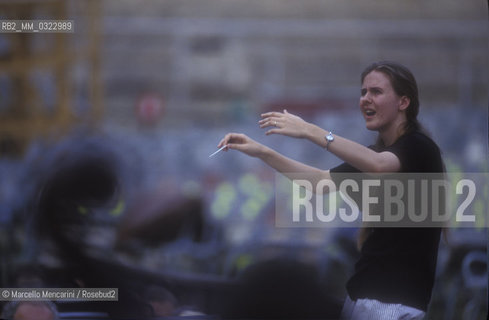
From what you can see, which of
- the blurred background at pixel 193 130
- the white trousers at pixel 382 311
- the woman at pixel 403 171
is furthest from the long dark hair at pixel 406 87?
the white trousers at pixel 382 311

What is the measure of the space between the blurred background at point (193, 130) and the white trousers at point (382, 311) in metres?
0.18

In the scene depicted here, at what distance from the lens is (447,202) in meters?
1.69

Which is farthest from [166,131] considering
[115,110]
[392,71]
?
[392,71]

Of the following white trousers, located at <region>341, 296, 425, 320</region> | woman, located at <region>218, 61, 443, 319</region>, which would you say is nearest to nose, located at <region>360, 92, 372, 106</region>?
woman, located at <region>218, 61, 443, 319</region>

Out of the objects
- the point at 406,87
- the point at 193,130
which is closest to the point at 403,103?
the point at 406,87

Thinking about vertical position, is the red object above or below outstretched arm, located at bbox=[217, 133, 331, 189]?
above

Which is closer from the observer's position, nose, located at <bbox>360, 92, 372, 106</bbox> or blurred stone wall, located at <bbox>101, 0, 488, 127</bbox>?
nose, located at <bbox>360, 92, 372, 106</bbox>

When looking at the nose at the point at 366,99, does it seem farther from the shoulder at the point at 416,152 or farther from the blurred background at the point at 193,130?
the blurred background at the point at 193,130

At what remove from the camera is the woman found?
1.60m

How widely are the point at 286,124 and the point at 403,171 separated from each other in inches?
12.0

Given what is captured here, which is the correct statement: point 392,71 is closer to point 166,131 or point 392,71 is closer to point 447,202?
point 447,202

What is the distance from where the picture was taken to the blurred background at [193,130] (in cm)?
210
